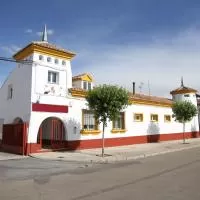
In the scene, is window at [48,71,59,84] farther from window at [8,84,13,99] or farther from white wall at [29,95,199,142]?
window at [8,84,13,99]

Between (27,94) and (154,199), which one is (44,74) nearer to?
(27,94)

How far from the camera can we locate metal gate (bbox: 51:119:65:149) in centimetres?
1920

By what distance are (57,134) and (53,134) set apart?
45 centimetres

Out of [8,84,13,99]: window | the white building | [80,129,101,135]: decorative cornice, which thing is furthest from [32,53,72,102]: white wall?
[8,84,13,99]: window

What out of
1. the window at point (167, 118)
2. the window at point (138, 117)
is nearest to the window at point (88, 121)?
the window at point (138, 117)

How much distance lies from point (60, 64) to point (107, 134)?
22.1 feet

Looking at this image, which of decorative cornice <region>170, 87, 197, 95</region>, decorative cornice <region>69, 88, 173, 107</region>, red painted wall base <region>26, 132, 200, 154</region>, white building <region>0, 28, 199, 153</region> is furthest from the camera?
decorative cornice <region>170, 87, 197, 95</region>

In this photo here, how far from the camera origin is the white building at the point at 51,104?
57.9 ft

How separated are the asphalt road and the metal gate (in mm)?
6273

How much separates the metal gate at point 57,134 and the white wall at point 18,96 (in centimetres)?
281

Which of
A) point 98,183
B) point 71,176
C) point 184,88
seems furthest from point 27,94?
point 184,88

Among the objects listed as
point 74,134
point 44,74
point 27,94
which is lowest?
point 74,134

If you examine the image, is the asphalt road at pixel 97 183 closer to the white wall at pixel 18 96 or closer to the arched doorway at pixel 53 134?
the white wall at pixel 18 96

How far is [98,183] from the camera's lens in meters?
8.88
